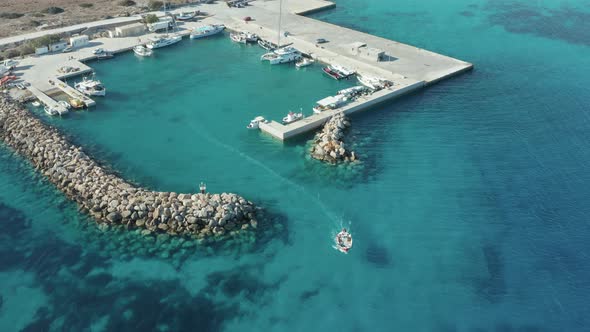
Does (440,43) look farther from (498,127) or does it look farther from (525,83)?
(498,127)

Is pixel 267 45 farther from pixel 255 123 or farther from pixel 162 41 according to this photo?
pixel 255 123

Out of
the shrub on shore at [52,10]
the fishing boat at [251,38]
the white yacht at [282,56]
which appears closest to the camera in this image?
the white yacht at [282,56]

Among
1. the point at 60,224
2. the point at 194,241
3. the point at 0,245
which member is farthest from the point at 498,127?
the point at 0,245

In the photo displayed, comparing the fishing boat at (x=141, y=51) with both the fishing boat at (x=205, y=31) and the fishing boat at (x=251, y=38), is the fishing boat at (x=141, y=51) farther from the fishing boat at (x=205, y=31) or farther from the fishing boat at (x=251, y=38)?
the fishing boat at (x=251, y=38)

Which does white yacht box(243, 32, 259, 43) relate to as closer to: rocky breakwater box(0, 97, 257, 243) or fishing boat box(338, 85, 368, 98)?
fishing boat box(338, 85, 368, 98)

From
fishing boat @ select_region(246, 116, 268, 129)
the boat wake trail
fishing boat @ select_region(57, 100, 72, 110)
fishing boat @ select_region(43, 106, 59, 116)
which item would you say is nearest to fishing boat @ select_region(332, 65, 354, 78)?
fishing boat @ select_region(246, 116, 268, 129)

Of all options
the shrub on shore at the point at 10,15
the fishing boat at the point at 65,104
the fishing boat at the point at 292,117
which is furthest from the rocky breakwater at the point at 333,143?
the shrub on shore at the point at 10,15
